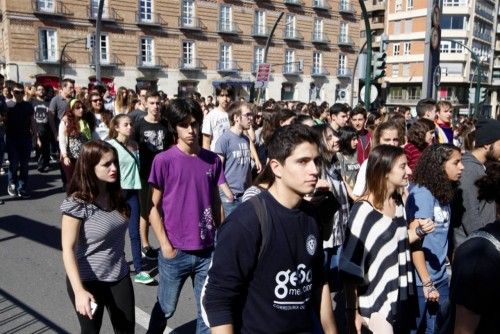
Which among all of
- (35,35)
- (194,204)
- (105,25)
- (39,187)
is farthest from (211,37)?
(194,204)

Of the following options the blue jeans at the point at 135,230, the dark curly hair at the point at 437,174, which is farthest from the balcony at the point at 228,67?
the dark curly hair at the point at 437,174

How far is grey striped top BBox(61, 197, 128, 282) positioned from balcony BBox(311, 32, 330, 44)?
148 feet

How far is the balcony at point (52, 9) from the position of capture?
31.4 meters

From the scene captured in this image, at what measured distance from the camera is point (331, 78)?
47.6m

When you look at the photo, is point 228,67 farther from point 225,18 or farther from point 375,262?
point 375,262

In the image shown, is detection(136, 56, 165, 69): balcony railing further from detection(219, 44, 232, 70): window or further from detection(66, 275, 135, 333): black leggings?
detection(66, 275, 135, 333): black leggings

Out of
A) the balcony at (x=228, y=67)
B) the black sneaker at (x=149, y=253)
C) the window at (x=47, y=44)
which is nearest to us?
the black sneaker at (x=149, y=253)

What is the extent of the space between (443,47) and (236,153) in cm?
5940

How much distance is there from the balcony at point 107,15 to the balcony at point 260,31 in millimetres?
12025

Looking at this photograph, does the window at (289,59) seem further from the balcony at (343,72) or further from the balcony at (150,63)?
the balcony at (150,63)

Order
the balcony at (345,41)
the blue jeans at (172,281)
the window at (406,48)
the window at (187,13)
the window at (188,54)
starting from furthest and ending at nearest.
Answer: the window at (406,48) < the balcony at (345,41) < the window at (188,54) < the window at (187,13) < the blue jeans at (172,281)

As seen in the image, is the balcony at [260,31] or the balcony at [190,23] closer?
the balcony at [190,23]

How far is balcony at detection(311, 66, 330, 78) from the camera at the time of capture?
4597 centimetres

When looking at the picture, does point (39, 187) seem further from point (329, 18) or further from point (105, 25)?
point (329, 18)
